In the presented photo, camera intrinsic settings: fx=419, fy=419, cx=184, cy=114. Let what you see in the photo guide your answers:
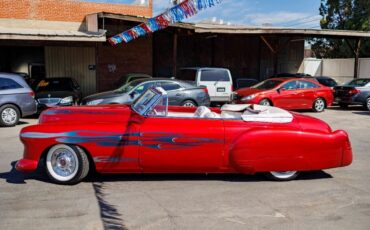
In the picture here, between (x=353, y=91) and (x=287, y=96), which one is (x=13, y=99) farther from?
(x=353, y=91)

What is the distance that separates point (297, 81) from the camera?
1689 cm

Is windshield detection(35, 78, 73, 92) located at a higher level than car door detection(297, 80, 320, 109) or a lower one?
higher

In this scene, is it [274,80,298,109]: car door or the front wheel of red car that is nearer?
the front wheel of red car

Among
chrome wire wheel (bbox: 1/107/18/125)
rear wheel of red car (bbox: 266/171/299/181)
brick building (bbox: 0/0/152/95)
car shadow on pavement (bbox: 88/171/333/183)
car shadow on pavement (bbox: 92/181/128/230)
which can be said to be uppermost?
brick building (bbox: 0/0/152/95)

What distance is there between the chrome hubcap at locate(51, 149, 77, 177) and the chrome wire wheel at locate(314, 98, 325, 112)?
13164mm

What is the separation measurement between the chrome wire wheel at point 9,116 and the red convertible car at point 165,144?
251 inches

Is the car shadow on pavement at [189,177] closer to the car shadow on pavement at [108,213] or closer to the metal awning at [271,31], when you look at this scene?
the car shadow on pavement at [108,213]

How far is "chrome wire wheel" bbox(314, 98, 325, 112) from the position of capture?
17.2 m

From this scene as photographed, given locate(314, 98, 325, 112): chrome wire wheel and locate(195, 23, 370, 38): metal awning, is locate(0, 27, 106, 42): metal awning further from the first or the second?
locate(314, 98, 325, 112): chrome wire wheel

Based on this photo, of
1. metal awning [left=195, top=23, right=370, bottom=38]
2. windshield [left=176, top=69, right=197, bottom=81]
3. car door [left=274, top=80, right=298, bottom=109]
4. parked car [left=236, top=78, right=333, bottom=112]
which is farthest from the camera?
metal awning [left=195, top=23, right=370, bottom=38]

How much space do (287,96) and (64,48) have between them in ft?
35.5

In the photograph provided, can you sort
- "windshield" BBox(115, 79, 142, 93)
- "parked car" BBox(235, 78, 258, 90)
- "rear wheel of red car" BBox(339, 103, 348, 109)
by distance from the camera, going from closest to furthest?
"windshield" BBox(115, 79, 142, 93) → "rear wheel of red car" BBox(339, 103, 348, 109) → "parked car" BBox(235, 78, 258, 90)

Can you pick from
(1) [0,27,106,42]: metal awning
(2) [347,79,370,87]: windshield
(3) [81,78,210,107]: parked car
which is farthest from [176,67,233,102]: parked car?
(2) [347,79,370,87]: windshield

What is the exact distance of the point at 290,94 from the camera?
1655 centimetres
